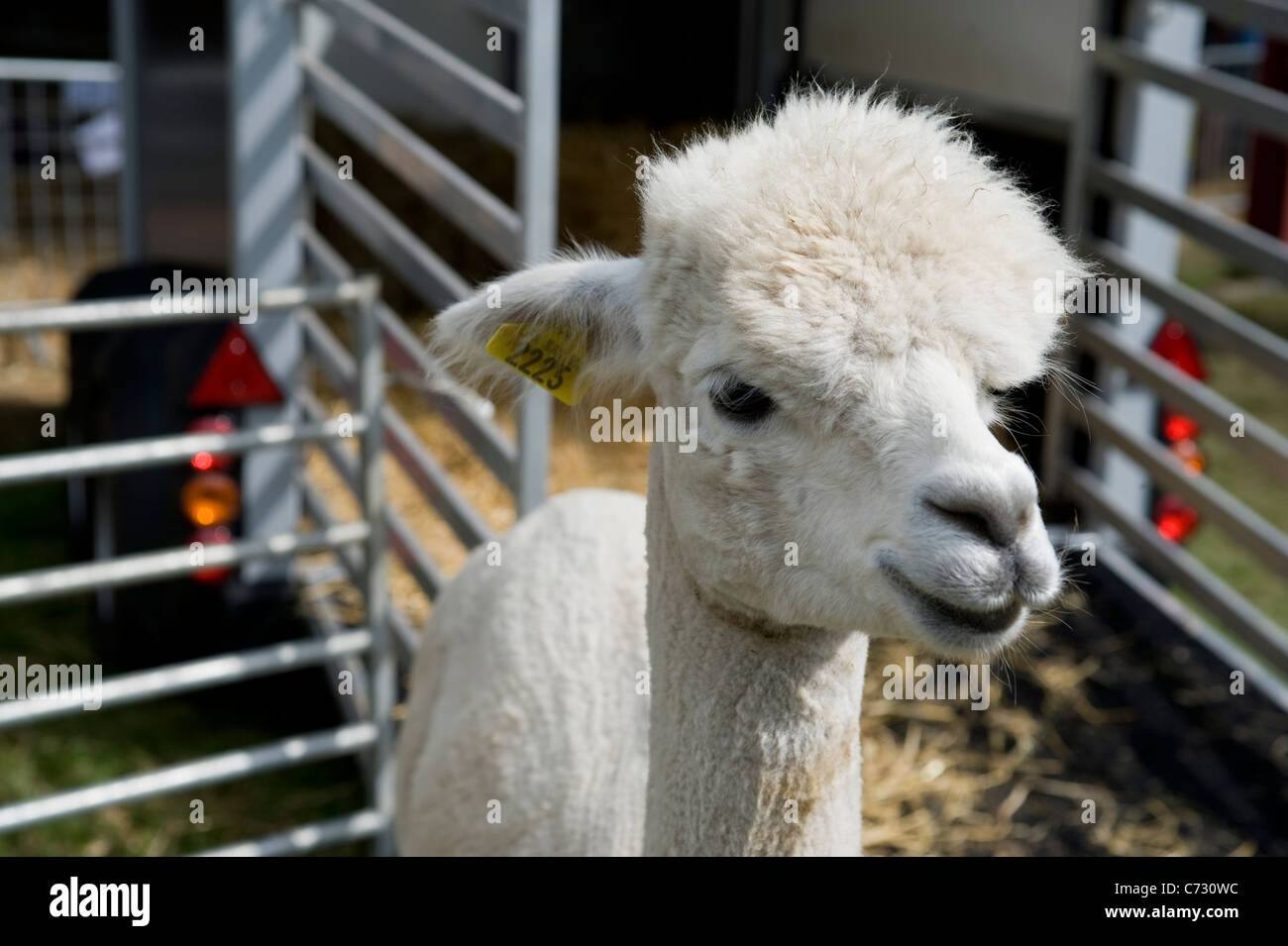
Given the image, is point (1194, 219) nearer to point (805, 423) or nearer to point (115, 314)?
point (805, 423)

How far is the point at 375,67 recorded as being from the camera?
6.44 metres

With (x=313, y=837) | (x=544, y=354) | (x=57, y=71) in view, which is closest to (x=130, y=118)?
(x=313, y=837)

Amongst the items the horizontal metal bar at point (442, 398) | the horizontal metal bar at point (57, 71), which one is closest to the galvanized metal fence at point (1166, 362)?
the horizontal metal bar at point (442, 398)

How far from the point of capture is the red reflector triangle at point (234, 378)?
12.0 feet

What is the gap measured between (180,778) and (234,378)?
1056 mm

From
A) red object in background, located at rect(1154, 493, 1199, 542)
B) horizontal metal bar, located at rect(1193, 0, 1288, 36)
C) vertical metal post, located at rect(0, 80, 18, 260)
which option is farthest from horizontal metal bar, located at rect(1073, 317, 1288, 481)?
vertical metal post, located at rect(0, 80, 18, 260)

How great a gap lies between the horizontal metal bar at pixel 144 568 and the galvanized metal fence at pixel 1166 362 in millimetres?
2005

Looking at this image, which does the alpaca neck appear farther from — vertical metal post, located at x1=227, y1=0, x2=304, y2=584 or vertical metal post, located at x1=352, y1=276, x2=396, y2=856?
vertical metal post, located at x1=227, y1=0, x2=304, y2=584

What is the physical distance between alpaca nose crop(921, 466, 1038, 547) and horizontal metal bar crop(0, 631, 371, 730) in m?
2.03

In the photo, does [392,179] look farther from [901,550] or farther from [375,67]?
[901,550]

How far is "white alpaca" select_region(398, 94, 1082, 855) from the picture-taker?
5.34ft
